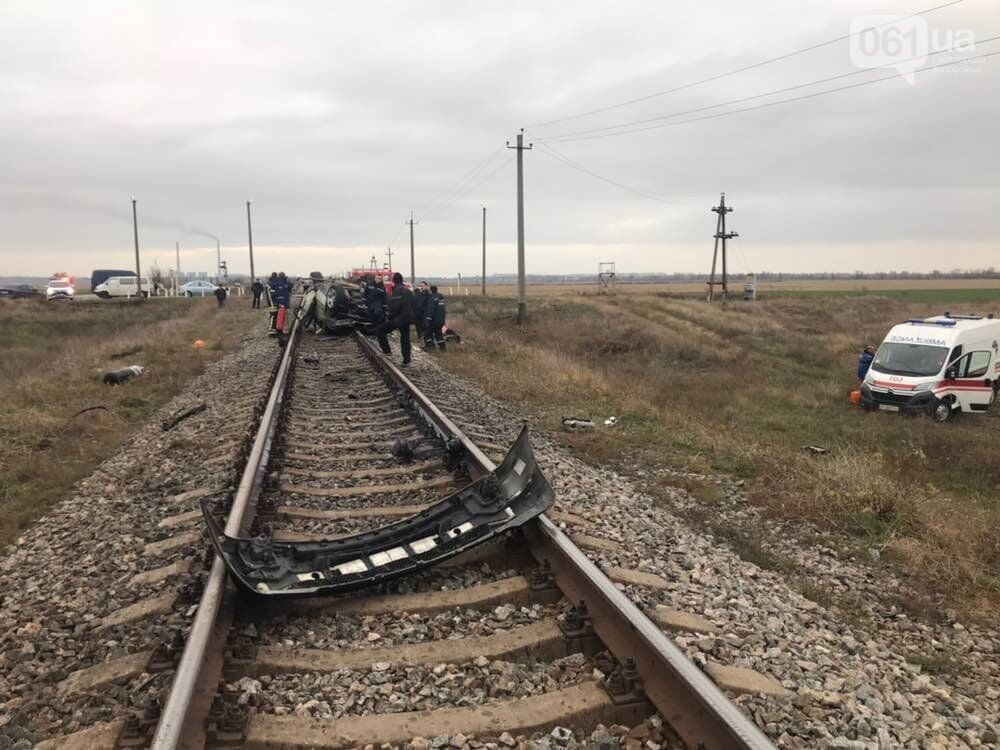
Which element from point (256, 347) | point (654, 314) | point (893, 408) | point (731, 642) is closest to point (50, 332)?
point (256, 347)

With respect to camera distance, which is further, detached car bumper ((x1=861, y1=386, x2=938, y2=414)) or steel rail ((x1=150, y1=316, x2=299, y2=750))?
detached car bumper ((x1=861, y1=386, x2=938, y2=414))

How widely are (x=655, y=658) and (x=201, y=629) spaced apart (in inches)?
82.3

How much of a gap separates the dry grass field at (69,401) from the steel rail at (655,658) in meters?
4.56

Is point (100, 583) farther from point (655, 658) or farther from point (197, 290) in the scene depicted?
point (197, 290)

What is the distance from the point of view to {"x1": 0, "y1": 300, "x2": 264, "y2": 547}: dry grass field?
7.25 m

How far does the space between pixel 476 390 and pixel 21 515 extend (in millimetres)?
7285

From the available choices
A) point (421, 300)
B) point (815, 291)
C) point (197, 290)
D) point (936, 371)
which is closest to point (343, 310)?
point (421, 300)

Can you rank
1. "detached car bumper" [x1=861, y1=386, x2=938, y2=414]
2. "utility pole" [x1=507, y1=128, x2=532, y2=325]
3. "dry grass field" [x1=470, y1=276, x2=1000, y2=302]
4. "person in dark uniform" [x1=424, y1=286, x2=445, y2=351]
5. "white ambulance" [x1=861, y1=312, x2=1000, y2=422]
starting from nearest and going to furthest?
"detached car bumper" [x1=861, y1=386, x2=938, y2=414], "white ambulance" [x1=861, y1=312, x2=1000, y2=422], "person in dark uniform" [x1=424, y1=286, x2=445, y2=351], "utility pole" [x1=507, y1=128, x2=532, y2=325], "dry grass field" [x1=470, y1=276, x2=1000, y2=302]

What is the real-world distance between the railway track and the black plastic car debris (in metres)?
0.12

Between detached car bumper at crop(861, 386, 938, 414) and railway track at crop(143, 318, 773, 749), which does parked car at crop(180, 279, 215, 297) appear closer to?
detached car bumper at crop(861, 386, 938, 414)

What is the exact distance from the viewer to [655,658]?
314 centimetres

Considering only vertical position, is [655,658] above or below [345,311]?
below

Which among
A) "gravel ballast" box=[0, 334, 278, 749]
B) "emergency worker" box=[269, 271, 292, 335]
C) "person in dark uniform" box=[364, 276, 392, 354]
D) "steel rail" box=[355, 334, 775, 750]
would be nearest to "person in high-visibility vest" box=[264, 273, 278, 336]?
"emergency worker" box=[269, 271, 292, 335]

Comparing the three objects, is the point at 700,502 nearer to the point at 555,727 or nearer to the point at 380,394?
the point at 555,727
